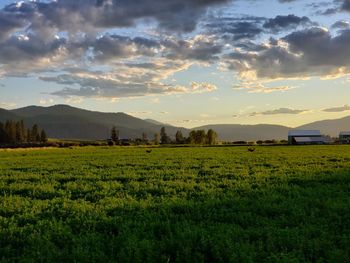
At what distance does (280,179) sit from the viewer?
25.7m

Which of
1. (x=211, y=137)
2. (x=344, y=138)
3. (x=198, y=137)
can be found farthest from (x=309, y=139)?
(x=198, y=137)

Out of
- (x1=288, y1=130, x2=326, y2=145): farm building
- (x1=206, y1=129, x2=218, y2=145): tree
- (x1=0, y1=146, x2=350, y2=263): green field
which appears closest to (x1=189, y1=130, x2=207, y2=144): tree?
(x1=206, y1=129, x2=218, y2=145): tree

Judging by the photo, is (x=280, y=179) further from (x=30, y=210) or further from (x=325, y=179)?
(x=30, y=210)

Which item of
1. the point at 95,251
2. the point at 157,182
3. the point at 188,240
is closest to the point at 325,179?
the point at 157,182

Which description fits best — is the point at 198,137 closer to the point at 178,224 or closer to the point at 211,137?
the point at 211,137

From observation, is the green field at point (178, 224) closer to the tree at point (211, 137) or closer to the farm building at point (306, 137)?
the farm building at point (306, 137)

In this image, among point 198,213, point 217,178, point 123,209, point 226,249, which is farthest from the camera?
point 217,178

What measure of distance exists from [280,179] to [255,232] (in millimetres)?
13486

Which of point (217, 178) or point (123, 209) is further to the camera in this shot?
point (217, 178)

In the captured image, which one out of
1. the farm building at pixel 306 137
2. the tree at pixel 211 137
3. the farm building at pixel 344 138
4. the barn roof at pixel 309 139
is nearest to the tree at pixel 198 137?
the tree at pixel 211 137

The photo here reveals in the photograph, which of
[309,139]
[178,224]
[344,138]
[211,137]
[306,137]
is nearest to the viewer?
[178,224]

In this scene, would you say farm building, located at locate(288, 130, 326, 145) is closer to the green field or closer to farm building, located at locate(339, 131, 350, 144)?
farm building, located at locate(339, 131, 350, 144)

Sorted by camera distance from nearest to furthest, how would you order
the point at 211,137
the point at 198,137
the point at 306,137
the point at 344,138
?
the point at 344,138 < the point at 306,137 < the point at 211,137 < the point at 198,137

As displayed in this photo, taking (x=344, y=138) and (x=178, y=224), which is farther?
(x=344, y=138)
